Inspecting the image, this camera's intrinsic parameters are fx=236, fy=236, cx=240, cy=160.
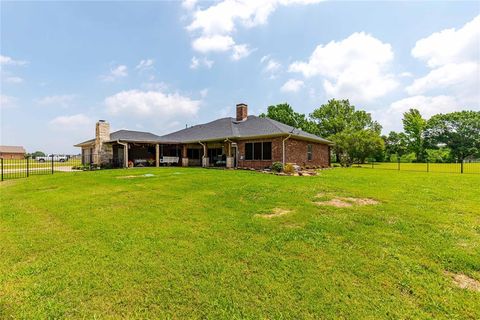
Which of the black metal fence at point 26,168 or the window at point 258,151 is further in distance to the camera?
the window at point 258,151

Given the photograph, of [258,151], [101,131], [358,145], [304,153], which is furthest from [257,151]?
[358,145]

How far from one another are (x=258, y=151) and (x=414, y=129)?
4769 centimetres

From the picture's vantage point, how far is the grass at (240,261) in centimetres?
257

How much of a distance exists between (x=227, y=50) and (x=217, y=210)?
580 inches

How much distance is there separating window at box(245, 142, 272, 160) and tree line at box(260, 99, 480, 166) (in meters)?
23.5

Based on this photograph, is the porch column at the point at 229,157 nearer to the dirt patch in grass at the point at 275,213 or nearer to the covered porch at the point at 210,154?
the covered porch at the point at 210,154

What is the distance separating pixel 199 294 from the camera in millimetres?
2762

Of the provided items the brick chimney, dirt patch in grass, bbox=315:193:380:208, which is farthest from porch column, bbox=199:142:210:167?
dirt patch in grass, bbox=315:193:380:208

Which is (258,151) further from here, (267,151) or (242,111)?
(242,111)

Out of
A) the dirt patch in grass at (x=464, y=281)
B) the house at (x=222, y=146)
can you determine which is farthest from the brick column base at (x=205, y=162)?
the dirt patch in grass at (x=464, y=281)

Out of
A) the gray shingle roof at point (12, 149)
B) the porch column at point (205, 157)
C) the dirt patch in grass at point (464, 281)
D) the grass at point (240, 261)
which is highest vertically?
the gray shingle roof at point (12, 149)

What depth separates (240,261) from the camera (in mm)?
3492

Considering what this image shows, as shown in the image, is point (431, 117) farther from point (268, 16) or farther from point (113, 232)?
point (113, 232)

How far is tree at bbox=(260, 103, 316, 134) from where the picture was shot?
42188 millimetres
